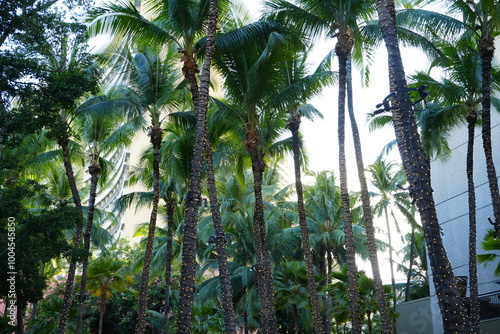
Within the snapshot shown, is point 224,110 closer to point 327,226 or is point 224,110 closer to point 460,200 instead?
point 460,200

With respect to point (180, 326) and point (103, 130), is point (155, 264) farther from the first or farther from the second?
point (180, 326)

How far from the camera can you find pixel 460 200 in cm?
2373

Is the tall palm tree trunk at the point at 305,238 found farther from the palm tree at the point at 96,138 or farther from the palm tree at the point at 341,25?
the palm tree at the point at 96,138

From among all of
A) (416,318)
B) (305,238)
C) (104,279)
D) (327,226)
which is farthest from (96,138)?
(416,318)

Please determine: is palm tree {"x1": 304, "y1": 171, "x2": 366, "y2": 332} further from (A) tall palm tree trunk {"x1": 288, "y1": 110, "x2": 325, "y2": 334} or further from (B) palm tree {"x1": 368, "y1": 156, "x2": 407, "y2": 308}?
(A) tall palm tree trunk {"x1": 288, "y1": 110, "x2": 325, "y2": 334}

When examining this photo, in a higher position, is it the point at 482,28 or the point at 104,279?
the point at 482,28

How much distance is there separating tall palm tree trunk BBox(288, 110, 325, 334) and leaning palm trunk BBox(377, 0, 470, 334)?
8698 millimetres

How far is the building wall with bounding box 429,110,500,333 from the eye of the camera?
71.2ft

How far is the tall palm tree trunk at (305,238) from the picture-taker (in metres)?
17.6

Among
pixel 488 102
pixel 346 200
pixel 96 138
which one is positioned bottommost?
pixel 346 200

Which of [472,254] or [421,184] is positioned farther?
[472,254]

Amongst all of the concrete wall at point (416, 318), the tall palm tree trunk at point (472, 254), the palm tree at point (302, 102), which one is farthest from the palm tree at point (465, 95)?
the concrete wall at point (416, 318)

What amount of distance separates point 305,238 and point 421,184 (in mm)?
10324

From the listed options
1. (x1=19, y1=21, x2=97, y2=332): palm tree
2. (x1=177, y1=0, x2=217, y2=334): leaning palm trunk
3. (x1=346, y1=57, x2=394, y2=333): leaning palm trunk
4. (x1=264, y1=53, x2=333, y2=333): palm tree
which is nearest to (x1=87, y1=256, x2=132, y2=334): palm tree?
(x1=19, y1=21, x2=97, y2=332): palm tree
